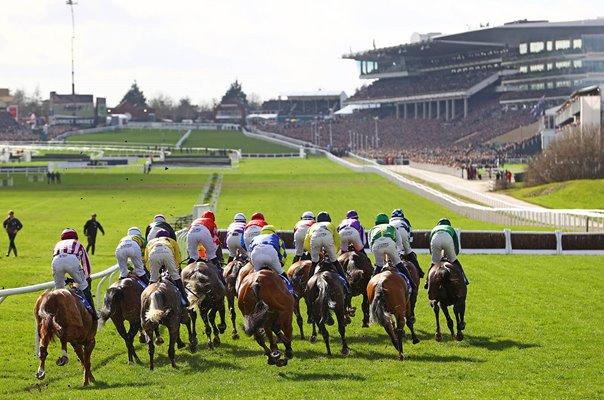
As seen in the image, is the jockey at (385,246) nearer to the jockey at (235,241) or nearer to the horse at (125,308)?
the jockey at (235,241)

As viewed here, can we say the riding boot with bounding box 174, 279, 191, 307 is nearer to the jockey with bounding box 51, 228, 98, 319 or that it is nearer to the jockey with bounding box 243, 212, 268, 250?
the jockey with bounding box 51, 228, 98, 319

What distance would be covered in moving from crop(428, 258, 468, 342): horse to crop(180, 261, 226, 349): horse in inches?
132

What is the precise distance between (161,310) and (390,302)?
Result: 10.7 ft

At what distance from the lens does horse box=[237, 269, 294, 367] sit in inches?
560

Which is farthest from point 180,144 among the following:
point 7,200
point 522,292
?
point 522,292

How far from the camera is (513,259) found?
95.7 ft

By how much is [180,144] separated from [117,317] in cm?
11611

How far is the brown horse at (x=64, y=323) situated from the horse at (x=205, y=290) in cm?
253

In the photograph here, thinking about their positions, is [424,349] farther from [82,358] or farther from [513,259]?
[513,259]

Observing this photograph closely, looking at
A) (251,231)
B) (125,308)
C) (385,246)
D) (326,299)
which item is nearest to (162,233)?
(251,231)

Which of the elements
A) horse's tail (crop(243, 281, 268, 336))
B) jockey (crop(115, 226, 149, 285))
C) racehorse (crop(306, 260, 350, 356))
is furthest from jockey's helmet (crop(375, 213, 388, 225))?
jockey (crop(115, 226, 149, 285))

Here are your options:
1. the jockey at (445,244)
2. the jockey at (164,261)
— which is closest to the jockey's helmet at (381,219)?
the jockey at (445,244)

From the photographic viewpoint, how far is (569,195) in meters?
51.5

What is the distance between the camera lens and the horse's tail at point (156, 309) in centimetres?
1443
